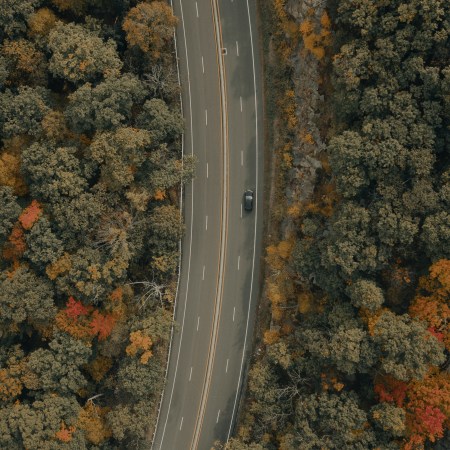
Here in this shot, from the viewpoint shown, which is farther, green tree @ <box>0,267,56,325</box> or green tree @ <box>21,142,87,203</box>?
green tree @ <box>0,267,56,325</box>

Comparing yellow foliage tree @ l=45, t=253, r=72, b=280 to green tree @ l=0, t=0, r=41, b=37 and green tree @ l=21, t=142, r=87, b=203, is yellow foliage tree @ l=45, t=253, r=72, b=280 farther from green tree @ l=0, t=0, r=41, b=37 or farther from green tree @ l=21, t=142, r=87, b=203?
green tree @ l=0, t=0, r=41, b=37

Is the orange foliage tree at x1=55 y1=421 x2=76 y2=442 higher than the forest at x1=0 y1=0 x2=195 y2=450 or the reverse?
the reverse

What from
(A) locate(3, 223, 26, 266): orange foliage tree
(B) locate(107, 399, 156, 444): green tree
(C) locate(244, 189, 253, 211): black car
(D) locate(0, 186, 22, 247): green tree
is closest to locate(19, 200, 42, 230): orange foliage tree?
(A) locate(3, 223, 26, 266): orange foliage tree

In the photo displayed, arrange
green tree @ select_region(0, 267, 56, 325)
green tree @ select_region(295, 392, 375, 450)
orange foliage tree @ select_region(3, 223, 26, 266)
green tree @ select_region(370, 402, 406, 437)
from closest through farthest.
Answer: green tree @ select_region(370, 402, 406, 437) < green tree @ select_region(295, 392, 375, 450) < green tree @ select_region(0, 267, 56, 325) < orange foliage tree @ select_region(3, 223, 26, 266)

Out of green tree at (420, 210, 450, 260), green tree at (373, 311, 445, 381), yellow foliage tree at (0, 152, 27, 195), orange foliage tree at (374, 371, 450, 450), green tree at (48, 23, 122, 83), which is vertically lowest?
orange foliage tree at (374, 371, 450, 450)

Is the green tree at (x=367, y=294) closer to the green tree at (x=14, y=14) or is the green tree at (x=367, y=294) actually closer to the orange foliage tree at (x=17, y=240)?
the orange foliage tree at (x=17, y=240)

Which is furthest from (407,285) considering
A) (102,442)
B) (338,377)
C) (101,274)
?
(102,442)
